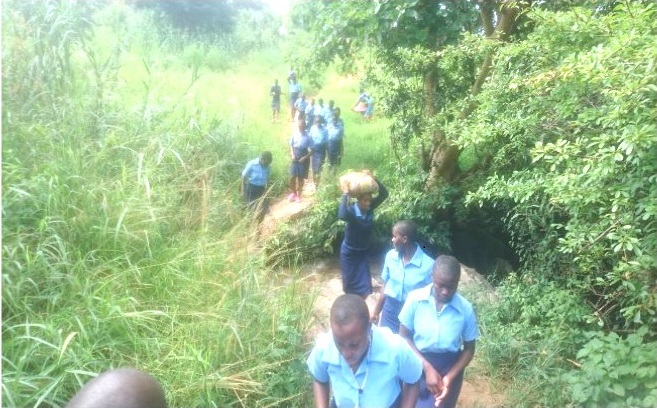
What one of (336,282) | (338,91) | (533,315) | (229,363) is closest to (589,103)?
(533,315)

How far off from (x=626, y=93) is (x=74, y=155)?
119 inches

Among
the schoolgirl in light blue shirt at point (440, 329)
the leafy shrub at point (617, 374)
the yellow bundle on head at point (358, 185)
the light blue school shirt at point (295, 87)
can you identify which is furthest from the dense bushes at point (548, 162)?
the schoolgirl in light blue shirt at point (440, 329)

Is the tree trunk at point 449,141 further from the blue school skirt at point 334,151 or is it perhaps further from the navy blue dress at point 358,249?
the navy blue dress at point 358,249

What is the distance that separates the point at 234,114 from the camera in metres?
4.27

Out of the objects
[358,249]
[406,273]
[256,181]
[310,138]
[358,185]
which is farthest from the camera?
[310,138]

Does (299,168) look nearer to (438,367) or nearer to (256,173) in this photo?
(256,173)

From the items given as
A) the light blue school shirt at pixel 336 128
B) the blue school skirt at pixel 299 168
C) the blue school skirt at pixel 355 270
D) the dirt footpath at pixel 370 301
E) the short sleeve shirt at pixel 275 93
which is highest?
the short sleeve shirt at pixel 275 93

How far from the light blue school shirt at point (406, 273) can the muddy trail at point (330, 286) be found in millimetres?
525

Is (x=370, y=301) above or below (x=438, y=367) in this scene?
below

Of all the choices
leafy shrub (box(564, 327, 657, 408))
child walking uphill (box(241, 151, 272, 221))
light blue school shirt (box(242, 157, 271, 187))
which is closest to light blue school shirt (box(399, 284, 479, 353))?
leafy shrub (box(564, 327, 657, 408))

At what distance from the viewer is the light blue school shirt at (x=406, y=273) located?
9.37ft

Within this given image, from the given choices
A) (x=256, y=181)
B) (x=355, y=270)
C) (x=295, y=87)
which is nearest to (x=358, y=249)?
(x=355, y=270)

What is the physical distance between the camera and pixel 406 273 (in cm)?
288

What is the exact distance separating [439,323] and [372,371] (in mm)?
572
